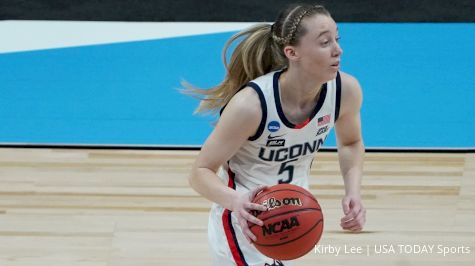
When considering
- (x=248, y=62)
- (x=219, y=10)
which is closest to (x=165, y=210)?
(x=248, y=62)

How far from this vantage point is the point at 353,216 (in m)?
3.16

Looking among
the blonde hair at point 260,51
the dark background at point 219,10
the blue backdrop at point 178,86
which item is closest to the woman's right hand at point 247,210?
the blonde hair at point 260,51

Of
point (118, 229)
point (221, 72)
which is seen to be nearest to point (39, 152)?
point (118, 229)

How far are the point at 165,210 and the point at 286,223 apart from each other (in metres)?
2.27

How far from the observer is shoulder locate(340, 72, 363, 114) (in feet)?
10.9

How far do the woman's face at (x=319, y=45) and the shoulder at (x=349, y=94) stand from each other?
0.23 meters

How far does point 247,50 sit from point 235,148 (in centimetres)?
35

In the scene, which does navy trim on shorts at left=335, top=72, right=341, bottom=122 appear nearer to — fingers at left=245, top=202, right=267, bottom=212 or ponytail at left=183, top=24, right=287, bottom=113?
ponytail at left=183, top=24, right=287, bottom=113

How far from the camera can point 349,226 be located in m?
3.14

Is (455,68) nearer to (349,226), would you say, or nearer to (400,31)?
(400,31)

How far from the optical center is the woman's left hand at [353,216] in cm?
→ 314

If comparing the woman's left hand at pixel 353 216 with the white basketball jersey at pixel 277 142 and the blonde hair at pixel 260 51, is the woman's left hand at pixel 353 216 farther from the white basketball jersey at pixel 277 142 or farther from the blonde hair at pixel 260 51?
the blonde hair at pixel 260 51

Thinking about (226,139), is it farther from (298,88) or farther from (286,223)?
(286,223)

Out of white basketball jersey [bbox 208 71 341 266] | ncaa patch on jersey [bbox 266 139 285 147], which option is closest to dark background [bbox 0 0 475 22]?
white basketball jersey [bbox 208 71 341 266]
